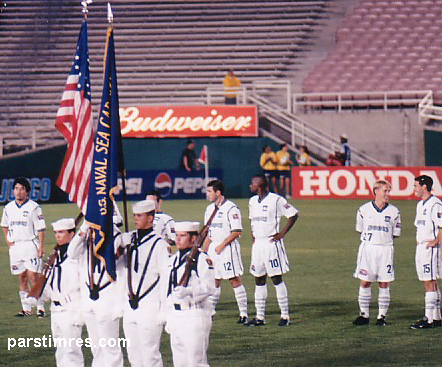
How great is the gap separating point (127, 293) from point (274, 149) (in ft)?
92.2

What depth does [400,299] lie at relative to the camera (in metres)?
16.8

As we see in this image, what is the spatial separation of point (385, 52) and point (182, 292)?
109 ft

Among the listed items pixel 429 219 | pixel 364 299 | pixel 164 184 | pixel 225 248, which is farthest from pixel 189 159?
pixel 429 219

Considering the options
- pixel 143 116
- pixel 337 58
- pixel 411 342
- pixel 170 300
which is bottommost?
pixel 411 342

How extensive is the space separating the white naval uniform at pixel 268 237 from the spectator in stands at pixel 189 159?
68.8 feet

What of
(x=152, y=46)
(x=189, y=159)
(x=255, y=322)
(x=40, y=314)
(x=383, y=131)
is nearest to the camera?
(x=255, y=322)

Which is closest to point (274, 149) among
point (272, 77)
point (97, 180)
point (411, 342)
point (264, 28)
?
point (272, 77)

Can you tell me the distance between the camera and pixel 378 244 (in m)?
14.3

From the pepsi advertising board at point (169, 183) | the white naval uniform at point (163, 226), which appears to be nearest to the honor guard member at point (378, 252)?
the white naval uniform at point (163, 226)

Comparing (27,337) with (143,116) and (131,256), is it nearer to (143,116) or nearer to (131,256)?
(131,256)

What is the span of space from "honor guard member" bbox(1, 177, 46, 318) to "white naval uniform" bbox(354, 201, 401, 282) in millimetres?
4682

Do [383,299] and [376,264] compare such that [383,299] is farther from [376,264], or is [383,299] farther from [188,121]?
[188,121]

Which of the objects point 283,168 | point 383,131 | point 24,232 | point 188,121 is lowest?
point 24,232

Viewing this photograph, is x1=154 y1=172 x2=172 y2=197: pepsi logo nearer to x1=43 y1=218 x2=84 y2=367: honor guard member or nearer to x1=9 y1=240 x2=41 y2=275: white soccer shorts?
x1=9 y1=240 x2=41 y2=275: white soccer shorts
